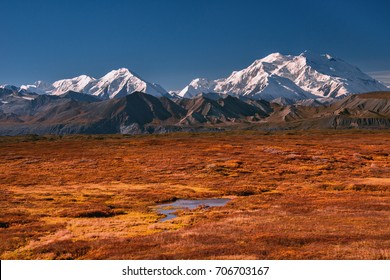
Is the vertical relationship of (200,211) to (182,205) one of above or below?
above

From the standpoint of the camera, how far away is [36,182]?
272ft

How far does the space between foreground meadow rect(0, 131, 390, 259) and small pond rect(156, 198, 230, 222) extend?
3.93ft

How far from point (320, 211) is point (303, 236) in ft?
45.8

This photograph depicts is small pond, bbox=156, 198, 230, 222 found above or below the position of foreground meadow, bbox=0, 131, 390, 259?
below

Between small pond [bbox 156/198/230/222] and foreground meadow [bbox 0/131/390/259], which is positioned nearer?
foreground meadow [bbox 0/131/390/259]

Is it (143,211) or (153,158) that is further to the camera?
(153,158)

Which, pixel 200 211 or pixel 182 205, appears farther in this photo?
pixel 182 205

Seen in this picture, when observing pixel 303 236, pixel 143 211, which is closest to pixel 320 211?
pixel 303 236

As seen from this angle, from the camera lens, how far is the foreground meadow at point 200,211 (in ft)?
97.5

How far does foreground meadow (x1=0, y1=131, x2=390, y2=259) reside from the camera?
29719 mm

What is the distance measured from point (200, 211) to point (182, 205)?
6699mm

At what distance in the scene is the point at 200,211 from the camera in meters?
49.7

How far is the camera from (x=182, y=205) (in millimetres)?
56000
